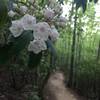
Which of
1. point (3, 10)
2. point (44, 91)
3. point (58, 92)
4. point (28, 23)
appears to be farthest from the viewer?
point (58, 92)

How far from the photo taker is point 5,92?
4.89m

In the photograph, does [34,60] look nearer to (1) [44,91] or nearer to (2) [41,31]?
(2) [41,31]

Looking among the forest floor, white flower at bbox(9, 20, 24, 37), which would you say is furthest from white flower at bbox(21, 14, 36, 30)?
the forest floor

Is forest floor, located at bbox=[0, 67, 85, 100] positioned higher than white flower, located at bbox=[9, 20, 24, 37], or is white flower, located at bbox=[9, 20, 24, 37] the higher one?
white flower, located at bbox=[9, 20, 24, 37]

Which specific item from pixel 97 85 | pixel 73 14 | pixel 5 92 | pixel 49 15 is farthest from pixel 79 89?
pixel 49 15

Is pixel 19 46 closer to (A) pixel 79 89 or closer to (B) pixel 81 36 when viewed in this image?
(A) pixel 79 89

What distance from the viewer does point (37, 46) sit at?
1.04 metres

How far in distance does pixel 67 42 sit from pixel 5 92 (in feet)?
15.3

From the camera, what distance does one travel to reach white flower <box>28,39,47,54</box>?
103 cm

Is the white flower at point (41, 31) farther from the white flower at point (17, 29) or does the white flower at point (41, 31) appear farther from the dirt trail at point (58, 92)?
the dirt trail at point (58, 92)

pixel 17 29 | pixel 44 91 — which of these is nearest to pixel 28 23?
pixel 17 29

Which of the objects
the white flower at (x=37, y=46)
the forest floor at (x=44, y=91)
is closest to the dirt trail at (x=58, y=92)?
the forest floor at (x=44, y=91)

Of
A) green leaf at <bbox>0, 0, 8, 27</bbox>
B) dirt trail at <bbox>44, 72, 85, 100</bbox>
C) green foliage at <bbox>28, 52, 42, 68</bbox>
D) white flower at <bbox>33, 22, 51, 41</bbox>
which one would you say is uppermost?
green leaf at <bbox>0, 0, 8, 27</bbox>

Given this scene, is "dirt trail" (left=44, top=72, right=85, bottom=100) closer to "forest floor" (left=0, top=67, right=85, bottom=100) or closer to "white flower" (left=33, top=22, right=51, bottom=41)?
"forest floor" (left=0, top=67, right=85, bottom=100)
